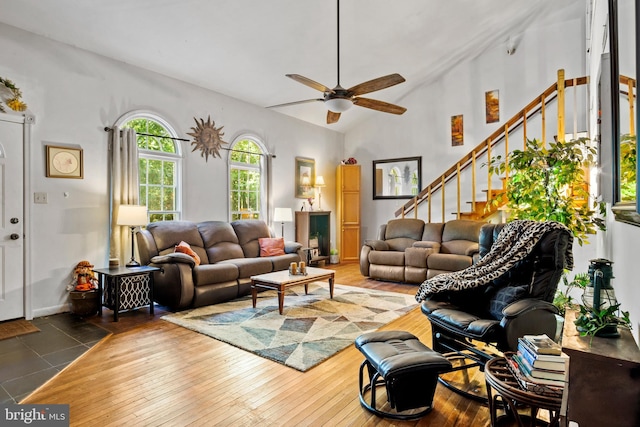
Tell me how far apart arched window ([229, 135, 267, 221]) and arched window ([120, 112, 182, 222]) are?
39.8 inches

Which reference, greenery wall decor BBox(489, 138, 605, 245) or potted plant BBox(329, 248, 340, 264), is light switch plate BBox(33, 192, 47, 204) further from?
potted plant BBox(329, 248, 340, 264)

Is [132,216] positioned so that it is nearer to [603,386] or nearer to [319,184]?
[319,184]

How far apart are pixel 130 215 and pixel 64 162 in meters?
0.93

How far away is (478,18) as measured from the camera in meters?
5.96

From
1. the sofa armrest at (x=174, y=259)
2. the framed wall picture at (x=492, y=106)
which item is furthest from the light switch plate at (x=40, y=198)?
the framed wall picture at (x=492, y=106)

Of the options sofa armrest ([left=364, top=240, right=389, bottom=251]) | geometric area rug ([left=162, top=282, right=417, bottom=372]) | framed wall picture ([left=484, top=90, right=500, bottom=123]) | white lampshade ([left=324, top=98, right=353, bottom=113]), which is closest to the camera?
geometric area rug ([left=162, top=282, right=417, bottom=372])

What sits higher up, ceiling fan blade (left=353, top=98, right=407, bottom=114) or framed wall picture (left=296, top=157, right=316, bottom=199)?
ceiling fan blade (left=353, top=98, right=407, bottom=114)

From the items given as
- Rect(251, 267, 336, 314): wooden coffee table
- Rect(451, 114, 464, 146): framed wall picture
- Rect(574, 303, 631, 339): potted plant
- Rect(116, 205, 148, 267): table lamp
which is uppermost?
Rect(451, 114, 464, 146): framed wall picture

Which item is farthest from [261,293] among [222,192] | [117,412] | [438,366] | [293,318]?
[438,366]

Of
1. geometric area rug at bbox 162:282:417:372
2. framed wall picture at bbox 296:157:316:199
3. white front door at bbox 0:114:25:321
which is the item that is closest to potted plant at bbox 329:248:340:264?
framed wall picture at bbox 296:157:316:199

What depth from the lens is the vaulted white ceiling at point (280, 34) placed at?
4.09 m

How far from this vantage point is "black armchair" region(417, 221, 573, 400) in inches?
92.2

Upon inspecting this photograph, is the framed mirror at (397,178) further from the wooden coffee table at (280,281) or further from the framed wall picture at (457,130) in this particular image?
the wooden coffee table at (280,281)

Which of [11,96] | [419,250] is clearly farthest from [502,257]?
[11,96]
